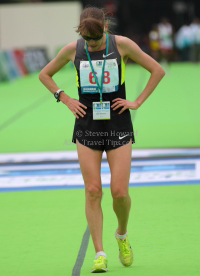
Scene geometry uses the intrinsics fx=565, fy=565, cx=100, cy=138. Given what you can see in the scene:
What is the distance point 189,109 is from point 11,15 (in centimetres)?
2237

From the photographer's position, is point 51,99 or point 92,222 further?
point 51,99

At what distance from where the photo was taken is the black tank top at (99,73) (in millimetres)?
4152

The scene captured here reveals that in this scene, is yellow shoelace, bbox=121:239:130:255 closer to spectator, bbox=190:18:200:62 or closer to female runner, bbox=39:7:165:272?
female runner, bbox=39:7:165:272

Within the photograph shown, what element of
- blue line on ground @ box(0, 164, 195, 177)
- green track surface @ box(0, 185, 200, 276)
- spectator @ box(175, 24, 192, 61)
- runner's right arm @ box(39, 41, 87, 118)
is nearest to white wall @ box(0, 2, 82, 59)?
spectator @ box(175, 24, 192, 61)

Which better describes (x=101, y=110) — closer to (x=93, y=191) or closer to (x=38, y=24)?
(x=93, y=191)

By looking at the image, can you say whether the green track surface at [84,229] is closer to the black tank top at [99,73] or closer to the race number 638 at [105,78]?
the black tank top at [99,73]

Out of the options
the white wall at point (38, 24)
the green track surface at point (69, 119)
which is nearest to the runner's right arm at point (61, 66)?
the green track surface at point (69, 119)

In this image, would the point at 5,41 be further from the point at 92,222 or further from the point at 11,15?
the point at 92,222

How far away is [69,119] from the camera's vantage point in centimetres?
1303

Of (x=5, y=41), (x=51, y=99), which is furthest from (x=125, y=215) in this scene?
(x=5, y=41)

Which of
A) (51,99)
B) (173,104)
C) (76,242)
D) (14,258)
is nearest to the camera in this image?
(14,258)

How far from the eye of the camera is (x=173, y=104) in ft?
49.5

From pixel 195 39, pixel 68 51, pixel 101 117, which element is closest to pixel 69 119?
pixel 68 51

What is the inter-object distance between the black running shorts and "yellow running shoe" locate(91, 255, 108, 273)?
0.81 metres
